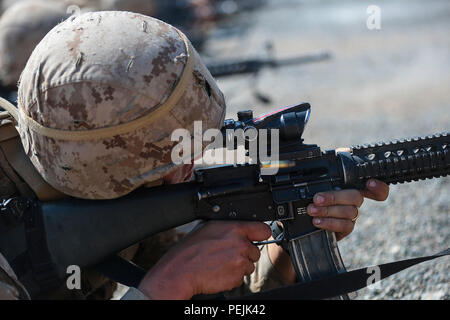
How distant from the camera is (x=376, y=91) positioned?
8.00 metres

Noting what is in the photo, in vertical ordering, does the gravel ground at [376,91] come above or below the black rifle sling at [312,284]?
above

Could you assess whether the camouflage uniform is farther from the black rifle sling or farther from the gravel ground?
the gravel ground

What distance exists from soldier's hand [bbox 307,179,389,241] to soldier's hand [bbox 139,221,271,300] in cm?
20

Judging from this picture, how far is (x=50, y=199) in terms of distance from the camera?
1.92 m

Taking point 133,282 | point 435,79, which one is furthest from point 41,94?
point 435,79

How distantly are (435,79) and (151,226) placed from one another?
24.0 feet

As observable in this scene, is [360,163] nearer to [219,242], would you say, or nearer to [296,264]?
[296,264]

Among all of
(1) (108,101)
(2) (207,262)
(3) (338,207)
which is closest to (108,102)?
(1) (108,101)

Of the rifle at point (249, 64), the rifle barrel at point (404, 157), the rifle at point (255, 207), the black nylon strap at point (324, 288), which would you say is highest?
the rifle at point (249, 64)

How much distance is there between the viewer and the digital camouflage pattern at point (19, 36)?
4.38 metres

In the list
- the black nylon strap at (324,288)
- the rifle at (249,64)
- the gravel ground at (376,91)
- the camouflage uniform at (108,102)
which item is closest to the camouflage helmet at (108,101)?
the camouflage uniform at (108,102)

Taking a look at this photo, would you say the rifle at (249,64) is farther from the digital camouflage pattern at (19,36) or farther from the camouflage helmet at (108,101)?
the camouflage helmet at (108,101)

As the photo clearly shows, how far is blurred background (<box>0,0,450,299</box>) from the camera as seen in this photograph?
327cm

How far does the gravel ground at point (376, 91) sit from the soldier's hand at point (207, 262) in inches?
43.2
